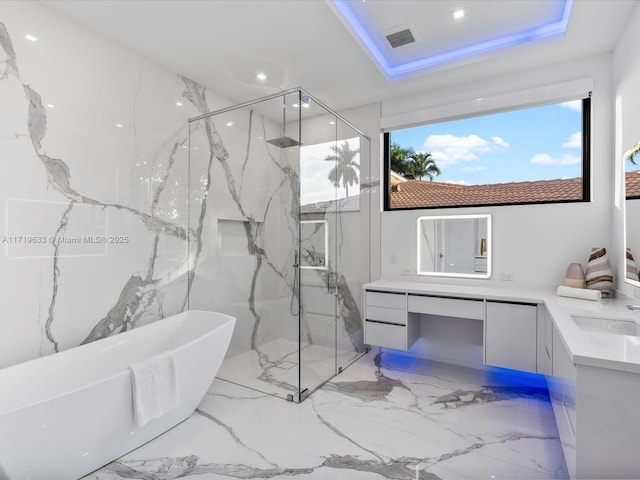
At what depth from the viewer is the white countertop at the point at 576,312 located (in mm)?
1274

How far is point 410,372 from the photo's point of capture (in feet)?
10.2

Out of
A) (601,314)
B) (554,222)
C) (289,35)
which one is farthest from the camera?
(554,222)

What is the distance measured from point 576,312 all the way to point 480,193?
1.46 metres

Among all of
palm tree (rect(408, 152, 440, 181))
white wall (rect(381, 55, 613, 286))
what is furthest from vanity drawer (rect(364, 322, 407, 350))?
palm tree (rect(408, 152, 440, 181))

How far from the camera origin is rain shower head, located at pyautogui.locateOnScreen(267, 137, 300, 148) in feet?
8.81

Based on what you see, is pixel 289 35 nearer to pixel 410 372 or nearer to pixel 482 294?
pixel 482 294

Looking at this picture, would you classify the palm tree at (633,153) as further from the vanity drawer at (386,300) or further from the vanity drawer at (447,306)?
the vanity drawer at (386,300)

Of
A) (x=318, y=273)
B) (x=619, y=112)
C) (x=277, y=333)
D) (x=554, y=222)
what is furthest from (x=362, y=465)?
(x=619, y=112)

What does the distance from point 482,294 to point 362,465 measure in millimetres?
1557

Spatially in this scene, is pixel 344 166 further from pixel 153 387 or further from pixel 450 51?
pixel 153 387

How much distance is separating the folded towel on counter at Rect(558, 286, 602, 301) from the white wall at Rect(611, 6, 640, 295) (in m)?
0.18

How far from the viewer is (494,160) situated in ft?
10.3

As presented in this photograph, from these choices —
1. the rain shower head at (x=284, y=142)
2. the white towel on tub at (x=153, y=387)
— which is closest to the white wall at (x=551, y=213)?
the rain shower head at (x=284, y=142)

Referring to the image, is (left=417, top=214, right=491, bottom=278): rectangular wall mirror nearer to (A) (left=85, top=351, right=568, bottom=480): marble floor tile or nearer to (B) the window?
(B) the window
